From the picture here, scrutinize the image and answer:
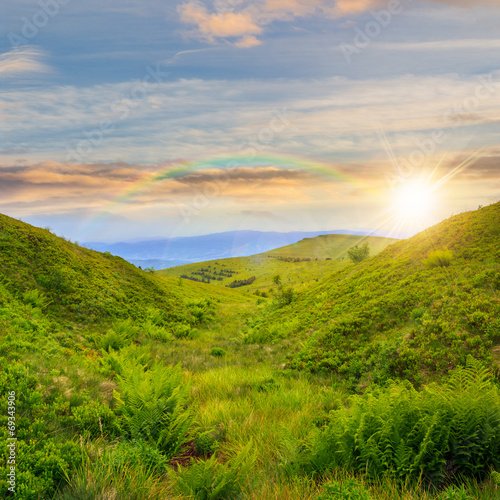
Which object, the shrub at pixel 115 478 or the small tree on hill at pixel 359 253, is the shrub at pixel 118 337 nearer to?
the shrub at pixel 115 478

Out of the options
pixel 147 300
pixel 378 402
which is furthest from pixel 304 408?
pixel 147 300

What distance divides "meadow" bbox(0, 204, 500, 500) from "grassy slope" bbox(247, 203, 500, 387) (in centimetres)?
6

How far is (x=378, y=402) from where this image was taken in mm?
4781

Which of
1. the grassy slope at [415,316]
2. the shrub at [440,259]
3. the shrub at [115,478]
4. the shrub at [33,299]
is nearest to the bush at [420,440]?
the shrub at [115,478]

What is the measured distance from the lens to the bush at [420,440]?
3930 millimetres

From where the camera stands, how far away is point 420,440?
14.1ft

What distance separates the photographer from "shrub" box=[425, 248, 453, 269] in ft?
39.7

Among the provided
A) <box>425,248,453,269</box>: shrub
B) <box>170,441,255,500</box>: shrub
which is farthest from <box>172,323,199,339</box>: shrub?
<box>170,441,255,500</box>: shrub

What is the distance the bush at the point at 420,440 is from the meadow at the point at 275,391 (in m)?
0.03

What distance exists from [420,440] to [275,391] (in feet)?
12.3

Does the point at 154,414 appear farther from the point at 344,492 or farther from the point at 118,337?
the point at 118,337

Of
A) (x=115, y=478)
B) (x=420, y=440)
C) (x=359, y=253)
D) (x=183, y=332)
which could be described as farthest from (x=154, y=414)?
(x=359, y=253)

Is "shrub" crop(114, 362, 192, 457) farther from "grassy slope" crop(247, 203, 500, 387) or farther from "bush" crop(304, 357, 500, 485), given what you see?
"grassy slope" crop(247, 203, 500, 387)

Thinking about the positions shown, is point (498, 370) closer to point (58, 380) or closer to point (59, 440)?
point (59, 440)
